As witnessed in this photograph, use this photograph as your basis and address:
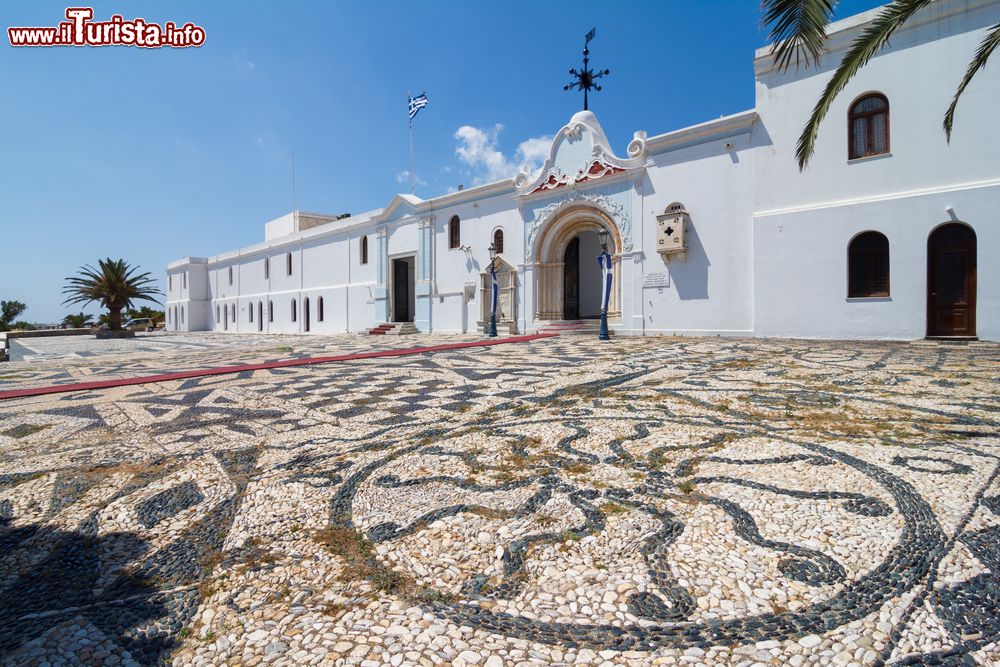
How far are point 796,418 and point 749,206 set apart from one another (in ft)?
33.0

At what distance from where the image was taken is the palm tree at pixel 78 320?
3608 cm

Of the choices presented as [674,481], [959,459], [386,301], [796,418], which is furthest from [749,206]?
[386,301]

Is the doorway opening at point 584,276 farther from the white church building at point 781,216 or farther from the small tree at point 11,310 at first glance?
the small tree at point 11,310

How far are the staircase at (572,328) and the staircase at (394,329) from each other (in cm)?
706

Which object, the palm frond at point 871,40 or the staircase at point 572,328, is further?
the staircase at point 572,328

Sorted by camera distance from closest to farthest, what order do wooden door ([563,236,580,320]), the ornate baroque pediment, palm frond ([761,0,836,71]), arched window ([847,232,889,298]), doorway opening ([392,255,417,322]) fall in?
palm frond ([761,0,836,71]) < arched window ([847,232,889,298]) < the ornate baroque pediment < wooden door ([563,236,580,320]) < doorway opening ([392,255,417,322])

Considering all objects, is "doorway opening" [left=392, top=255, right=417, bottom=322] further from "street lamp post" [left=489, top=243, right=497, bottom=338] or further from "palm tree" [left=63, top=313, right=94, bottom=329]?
"palm tree" [left=63, top=313, right=94, bottom=329]

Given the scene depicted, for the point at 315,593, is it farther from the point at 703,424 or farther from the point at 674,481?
the point at 703,424

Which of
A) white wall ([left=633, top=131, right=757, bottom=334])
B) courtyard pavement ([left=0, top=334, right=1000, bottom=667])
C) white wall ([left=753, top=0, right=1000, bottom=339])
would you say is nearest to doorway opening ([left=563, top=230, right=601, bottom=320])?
white wall ([left=633, top=131, right=757, bottom=334])

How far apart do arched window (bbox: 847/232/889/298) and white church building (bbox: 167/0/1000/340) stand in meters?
0.03

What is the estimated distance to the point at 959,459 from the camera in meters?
2.56

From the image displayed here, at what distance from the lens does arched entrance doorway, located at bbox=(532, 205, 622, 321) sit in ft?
48.2

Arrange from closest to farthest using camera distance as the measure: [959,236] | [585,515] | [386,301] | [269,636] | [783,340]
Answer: [269,636] → [585,515] → [959,236] → [783,340] → [386,301]

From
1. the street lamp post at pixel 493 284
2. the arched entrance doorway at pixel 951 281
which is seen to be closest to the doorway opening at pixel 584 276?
the street lamp post at pixel 493 284
